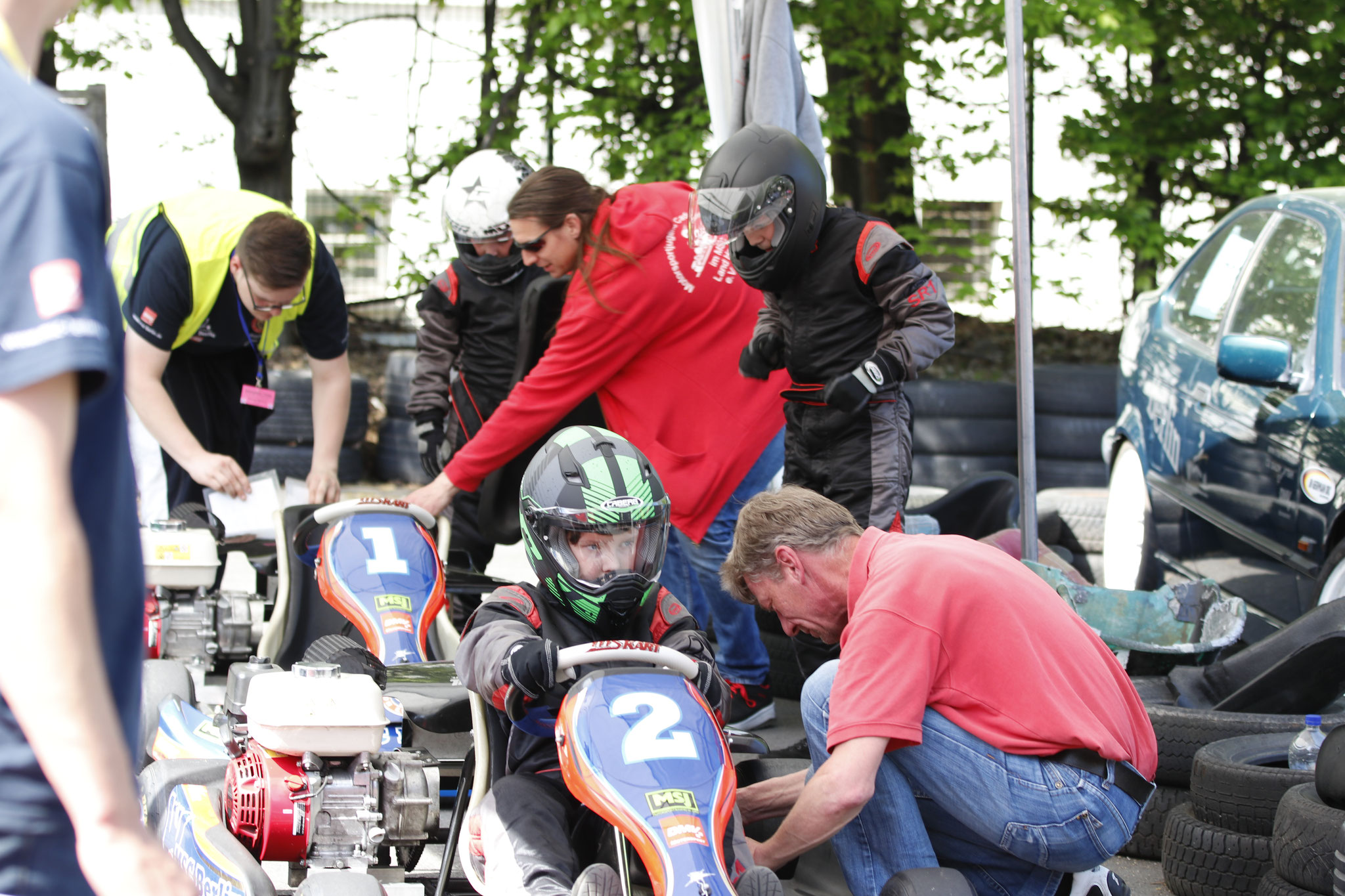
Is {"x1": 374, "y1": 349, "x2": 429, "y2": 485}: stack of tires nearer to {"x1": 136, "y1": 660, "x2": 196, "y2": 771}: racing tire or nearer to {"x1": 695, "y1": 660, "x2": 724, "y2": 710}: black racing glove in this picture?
{"x1": 136, "y1": 660, "x2": 196, "y2": 771}: racing tire

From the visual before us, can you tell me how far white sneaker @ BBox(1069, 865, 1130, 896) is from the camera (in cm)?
300

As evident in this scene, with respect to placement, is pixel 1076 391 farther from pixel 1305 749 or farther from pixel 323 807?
pixel 323 807

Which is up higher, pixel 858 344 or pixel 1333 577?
pixel 858 344

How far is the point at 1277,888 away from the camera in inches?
122

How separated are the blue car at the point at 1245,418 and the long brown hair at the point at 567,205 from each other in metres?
2.09

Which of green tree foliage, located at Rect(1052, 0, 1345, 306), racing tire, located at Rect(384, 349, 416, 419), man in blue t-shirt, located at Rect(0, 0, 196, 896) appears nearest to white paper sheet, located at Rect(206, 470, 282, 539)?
man in blue t-shirt, located at Rect(0, 0, 196, 896)

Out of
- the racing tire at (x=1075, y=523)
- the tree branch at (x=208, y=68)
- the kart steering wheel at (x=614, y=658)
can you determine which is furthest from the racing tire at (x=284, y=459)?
the kart steering wheel at (x=614, y=658)

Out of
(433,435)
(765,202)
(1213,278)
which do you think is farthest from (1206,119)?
(765,202)

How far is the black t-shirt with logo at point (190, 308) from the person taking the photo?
481 cm

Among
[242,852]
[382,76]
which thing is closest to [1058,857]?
[242,852]

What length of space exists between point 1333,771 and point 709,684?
1.36 meters

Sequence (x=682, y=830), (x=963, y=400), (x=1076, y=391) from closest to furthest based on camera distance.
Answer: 1. (x=682, y=830)
2. (x=1076, y=391)
3. (x=963, y=400)

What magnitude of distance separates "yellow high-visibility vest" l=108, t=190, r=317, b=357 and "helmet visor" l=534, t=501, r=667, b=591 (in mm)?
2110

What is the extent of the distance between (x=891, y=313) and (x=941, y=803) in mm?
1669
